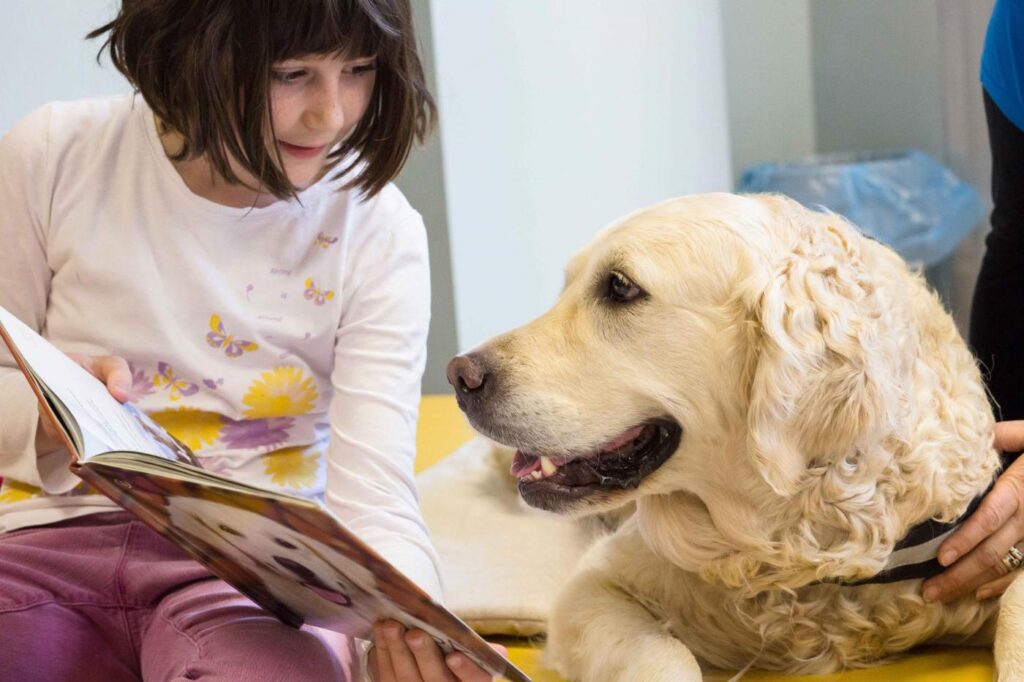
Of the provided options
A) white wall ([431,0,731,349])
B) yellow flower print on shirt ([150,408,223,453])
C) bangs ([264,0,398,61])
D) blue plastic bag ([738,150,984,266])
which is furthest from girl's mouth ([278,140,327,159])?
blue plastic bag ([738,150,984,266])

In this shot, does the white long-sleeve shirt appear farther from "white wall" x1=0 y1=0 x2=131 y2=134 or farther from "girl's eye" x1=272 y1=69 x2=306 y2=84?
"white wall" x1=0 y1=0 x2=131 y2=134

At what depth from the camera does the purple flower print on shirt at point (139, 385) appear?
1329mm

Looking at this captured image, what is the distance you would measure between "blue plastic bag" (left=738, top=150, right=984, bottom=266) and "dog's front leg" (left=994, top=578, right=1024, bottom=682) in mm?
3431

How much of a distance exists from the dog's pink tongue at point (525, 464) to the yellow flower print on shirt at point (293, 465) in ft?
0.94

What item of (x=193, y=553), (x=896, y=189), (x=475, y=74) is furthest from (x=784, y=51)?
(x=193, y=553)

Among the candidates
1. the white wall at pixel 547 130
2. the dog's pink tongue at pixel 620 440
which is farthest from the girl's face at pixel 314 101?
the white wall at pixel 547 130

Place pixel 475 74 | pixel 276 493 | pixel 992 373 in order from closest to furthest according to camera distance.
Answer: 1. pixel 276 493
2. pixel 992 373
3. pixel 475 74

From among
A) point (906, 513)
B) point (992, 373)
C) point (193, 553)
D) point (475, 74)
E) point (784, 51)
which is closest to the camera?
point (193, 553)

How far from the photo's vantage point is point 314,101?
126 centimetres

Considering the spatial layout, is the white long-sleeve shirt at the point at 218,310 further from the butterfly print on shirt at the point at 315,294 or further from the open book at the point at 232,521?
the open book at the point at 232,521

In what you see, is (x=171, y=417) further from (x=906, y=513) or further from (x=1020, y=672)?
(x=1020, y=672)

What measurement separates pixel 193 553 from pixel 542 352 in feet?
1.38

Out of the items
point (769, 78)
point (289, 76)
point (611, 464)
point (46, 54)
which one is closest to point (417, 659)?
point (611, 464)

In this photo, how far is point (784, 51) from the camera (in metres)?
5.13
